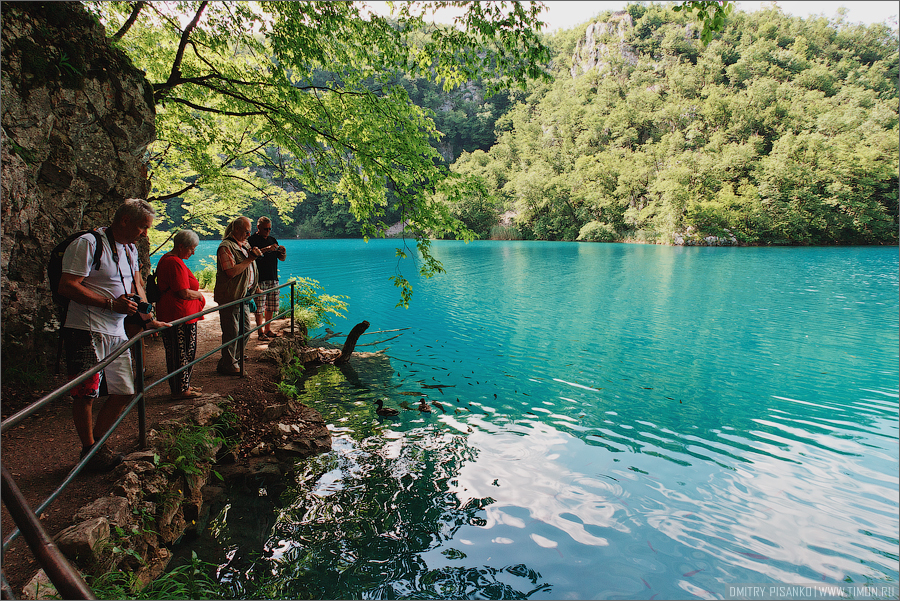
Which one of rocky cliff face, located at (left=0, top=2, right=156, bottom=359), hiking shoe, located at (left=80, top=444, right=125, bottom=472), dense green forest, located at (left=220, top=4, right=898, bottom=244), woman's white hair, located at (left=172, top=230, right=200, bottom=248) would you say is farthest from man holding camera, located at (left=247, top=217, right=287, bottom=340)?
dense green forest, located at (left=220, top=4, right=898, bottom=244)

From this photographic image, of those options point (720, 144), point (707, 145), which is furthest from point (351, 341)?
point (720, 144)

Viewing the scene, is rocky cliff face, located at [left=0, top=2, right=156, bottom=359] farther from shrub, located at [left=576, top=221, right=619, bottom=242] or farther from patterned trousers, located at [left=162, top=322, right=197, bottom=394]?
shrub, located at [left=576, top=221, right=619, bottom=242]

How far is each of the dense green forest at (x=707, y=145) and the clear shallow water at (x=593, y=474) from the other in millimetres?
21495

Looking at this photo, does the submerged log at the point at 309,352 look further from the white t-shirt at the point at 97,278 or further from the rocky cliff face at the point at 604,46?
the rocky cliff face at the point at 604,46

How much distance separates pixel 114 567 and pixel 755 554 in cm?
465

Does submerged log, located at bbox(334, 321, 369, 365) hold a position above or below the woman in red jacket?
below

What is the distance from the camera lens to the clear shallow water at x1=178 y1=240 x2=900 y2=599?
3449mm

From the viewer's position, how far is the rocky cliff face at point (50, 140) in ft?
13.5

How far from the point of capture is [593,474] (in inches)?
193

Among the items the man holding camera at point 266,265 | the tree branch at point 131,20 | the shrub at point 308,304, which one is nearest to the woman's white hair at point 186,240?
the man holding camera at point 266,265

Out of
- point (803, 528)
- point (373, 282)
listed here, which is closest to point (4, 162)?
point (803, 528)

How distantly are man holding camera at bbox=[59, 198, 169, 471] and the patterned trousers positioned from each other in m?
1.19

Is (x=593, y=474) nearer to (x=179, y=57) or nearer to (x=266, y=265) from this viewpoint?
→ (x=266, y=265)

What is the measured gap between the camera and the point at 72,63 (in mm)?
4613
